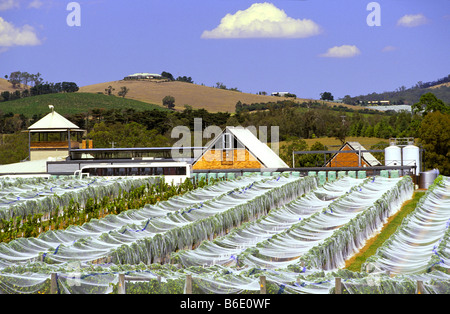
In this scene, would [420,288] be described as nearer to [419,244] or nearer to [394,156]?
[419,244]

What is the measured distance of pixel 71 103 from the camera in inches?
6786

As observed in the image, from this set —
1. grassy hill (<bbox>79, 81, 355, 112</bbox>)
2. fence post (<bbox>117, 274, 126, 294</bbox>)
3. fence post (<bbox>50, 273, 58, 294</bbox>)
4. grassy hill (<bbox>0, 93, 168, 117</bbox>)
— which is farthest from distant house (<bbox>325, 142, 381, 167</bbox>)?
grassy hill (<bbox>79, 81, 355, 112</bbox>)

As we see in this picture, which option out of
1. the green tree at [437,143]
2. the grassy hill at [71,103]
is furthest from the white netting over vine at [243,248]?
the grassy hill at [71,103]

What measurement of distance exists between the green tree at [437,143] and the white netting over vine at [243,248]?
120ft

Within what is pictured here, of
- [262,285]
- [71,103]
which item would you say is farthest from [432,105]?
[71,103]

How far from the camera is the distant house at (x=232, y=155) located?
5997 centimetres

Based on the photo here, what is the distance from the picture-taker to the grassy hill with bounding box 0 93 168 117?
163625mm

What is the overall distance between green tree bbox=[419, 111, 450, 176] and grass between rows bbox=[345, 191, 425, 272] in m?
35.1

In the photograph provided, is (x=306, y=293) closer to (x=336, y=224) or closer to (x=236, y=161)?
(x=336, y=224)

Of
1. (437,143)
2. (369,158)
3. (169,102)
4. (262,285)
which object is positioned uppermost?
(169,102)

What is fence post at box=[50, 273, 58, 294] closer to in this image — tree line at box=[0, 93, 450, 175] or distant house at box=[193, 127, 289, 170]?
distant house at box=[193, 127, 289, 170]

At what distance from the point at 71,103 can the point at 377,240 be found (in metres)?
149
